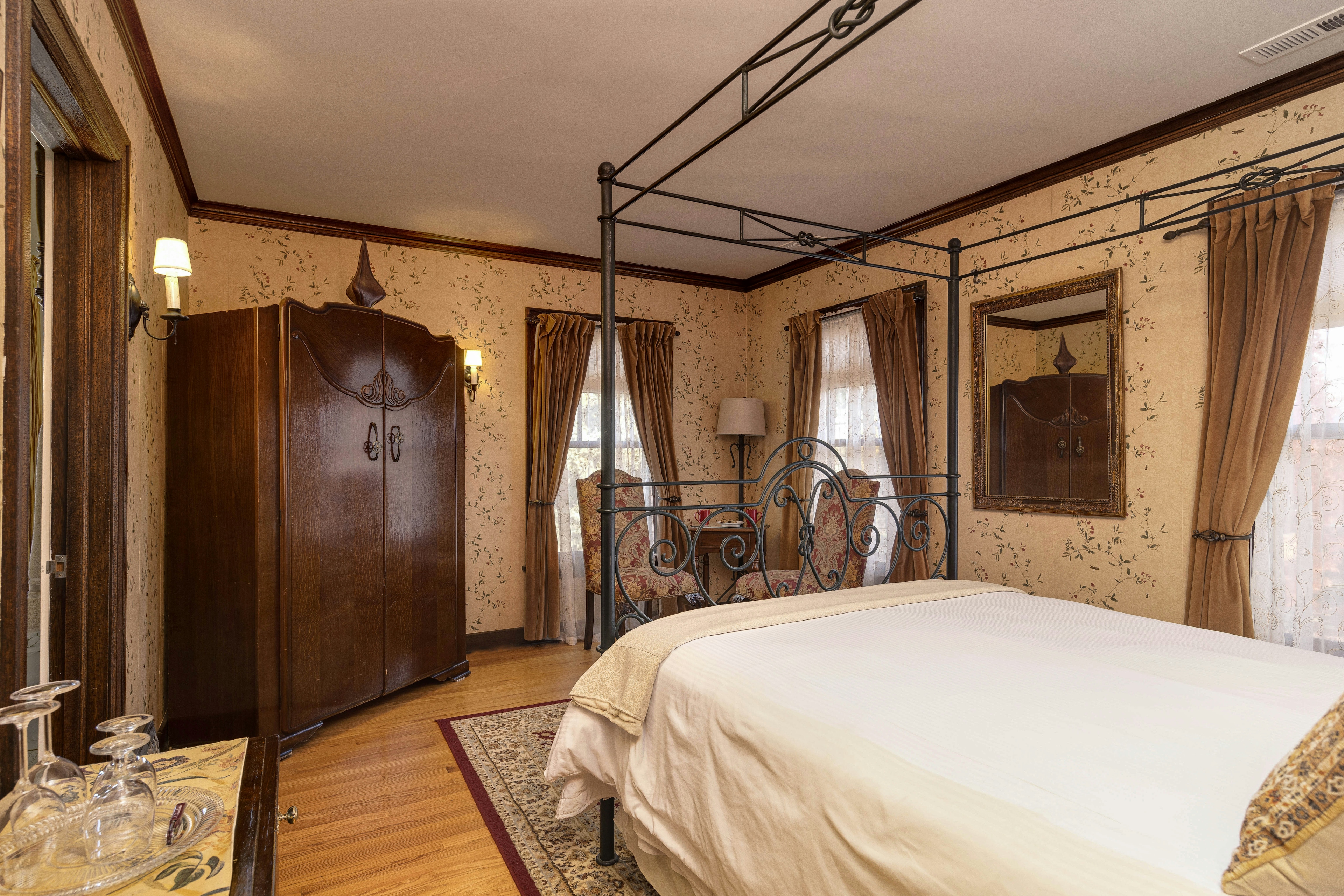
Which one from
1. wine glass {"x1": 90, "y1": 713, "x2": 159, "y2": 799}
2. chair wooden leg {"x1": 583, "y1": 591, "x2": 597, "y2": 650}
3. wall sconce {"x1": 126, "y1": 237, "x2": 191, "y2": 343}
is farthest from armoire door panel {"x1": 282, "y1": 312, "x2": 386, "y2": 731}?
wine glass {"x1": 90, "y1": 713, "x2": 159, "y2": 799}

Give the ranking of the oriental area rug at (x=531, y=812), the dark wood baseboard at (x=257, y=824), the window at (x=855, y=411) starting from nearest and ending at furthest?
the dark wood baseboard at (x=257, y=824)
the oriental area rug at (x=531, y=812)
the window at (x=855, y=411)

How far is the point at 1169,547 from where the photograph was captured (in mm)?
2781

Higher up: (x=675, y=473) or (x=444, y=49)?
(x=444, y=49)

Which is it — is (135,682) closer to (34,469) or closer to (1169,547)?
(34,469)

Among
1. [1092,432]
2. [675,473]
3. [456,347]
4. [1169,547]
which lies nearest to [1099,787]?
[1169,547]

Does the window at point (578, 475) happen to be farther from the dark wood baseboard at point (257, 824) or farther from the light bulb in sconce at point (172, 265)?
the dark wood baseboard at point (257, 824)

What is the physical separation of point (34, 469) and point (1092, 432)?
371 cm

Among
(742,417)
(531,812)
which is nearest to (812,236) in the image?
(742,417)

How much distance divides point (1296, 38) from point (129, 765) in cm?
352

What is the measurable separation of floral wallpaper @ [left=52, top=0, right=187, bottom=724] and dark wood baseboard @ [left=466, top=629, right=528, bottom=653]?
1795 mm

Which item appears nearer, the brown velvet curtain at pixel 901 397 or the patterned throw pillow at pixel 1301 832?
the patterned throw pillow at pixel 1301 832

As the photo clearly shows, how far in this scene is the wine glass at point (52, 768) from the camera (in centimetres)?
89

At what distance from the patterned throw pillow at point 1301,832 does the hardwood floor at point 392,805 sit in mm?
1807

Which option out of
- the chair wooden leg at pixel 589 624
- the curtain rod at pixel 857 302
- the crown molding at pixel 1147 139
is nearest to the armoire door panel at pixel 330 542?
the chair wooden leg at pixel 589 624
